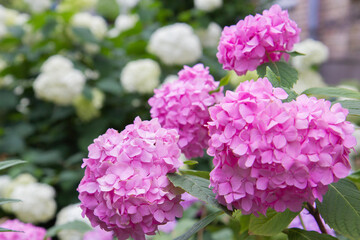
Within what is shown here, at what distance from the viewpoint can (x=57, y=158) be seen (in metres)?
2.13

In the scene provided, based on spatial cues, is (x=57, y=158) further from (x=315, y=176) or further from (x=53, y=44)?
(x=315, y=176)

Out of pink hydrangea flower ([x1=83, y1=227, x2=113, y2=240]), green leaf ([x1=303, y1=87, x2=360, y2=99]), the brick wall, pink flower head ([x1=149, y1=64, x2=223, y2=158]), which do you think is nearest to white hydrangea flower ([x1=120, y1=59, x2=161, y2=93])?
pink hydrangea flower ([x1=83, y1=227, x2=113, y2=240])

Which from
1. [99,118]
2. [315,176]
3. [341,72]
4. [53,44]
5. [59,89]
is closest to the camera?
[315,176]

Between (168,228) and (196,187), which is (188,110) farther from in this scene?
(168,228)

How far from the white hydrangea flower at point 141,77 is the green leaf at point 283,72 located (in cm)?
153

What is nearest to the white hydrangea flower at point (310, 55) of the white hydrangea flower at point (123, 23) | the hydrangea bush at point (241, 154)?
the white hydrangea flower at point (123, 23)

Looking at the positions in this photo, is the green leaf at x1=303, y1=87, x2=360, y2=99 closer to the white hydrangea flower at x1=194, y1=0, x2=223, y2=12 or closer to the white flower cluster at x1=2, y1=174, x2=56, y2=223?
the white flower cluster at x1=2, y1=174, x2=56, y2=223

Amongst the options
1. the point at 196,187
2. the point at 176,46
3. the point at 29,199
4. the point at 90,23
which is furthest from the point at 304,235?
the point at 90,23

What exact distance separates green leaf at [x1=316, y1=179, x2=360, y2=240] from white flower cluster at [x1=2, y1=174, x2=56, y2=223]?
1431mm

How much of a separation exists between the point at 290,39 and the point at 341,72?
14.5ft

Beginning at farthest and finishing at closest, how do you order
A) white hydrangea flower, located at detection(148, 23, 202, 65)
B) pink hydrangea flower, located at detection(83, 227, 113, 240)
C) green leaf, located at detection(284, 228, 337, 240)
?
1. white hydrangea flower, located at detection(148, 23, 202, 65)
2. pink hydrangea flower, located at detection(83, 227, 113, 240)
3. green leaf, located at detection(284, 228, 337, 240)

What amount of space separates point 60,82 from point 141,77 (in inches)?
15.1

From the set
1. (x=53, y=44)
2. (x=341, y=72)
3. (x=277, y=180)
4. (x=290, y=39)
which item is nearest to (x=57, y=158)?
(x=53, y=44)

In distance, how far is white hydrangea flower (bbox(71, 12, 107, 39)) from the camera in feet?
7.96
